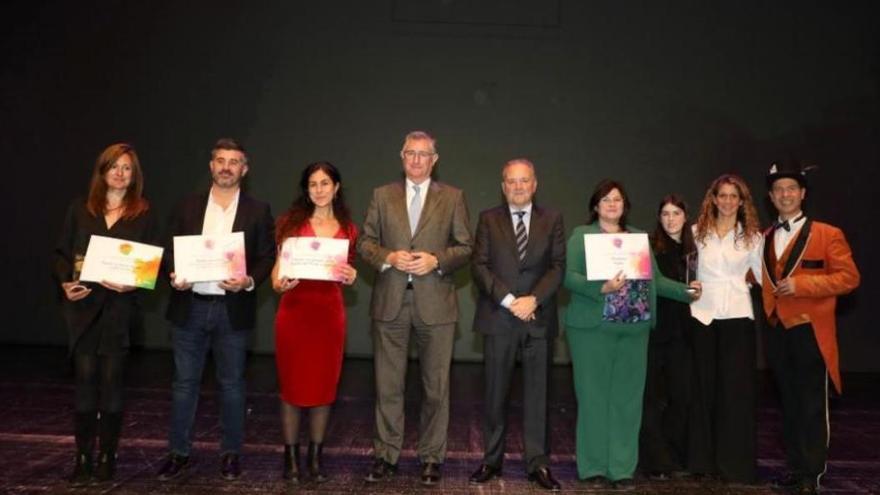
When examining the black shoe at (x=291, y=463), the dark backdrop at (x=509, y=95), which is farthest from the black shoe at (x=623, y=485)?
the dark backdrop at (x=509, y=95)

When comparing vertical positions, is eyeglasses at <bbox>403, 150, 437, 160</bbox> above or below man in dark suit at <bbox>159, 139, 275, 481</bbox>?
above

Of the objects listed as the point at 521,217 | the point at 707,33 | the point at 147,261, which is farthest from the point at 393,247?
the point at 707,33

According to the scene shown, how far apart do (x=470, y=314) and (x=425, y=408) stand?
383 centimetres

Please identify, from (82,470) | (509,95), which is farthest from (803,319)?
(509,95)

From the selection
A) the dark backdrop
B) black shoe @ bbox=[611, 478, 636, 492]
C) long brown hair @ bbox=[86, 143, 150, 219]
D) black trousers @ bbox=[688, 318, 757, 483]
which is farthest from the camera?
the dark backdrop

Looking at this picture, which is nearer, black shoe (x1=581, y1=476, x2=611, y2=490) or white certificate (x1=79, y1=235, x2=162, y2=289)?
white certificate (x1=79, y1=235, x2=162, y2=289)

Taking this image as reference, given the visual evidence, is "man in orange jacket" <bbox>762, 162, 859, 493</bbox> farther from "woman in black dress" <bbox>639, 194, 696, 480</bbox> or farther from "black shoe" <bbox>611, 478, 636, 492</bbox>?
"black shoe" <bbox>611, 478, 636, 492</bbox>

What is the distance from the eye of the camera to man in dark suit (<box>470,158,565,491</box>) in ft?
10.9

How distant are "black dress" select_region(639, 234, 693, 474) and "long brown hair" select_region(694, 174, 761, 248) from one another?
0.16 meters

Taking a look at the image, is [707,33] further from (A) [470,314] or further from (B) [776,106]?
(A) [470,314]

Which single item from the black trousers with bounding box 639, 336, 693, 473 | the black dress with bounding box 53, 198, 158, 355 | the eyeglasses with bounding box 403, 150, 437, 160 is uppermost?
the eyeglasses with bounding box 403, 150, 437, 160

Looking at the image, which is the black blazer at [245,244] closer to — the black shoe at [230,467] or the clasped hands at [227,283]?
the clasped hands at [227,283]

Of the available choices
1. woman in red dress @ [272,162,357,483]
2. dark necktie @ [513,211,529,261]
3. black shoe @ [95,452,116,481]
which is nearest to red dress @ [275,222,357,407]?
woman in red dress @ [272,162,357,483]

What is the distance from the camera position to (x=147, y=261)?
3117 millimetres
